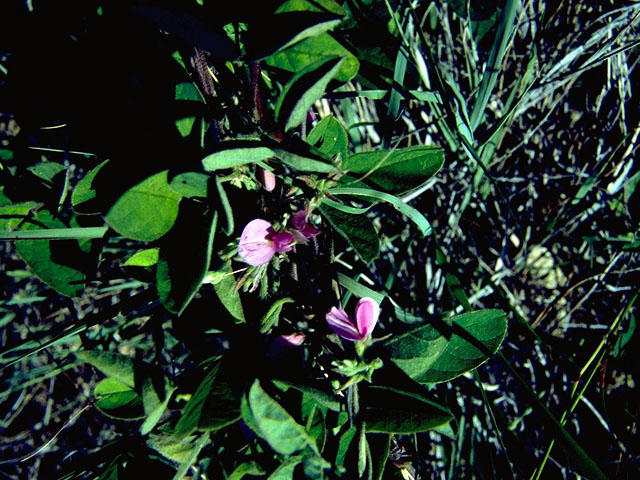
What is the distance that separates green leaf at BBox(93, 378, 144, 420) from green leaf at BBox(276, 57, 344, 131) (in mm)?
817

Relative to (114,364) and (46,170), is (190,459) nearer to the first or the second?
(114,364)

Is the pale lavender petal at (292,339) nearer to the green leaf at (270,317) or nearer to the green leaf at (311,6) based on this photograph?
the green leaf at (270,317)

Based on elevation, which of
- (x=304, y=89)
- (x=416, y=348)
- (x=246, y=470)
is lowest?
(x=246, y=470)

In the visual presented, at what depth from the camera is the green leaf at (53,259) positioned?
1359mm

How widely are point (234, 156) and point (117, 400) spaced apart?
760 mm

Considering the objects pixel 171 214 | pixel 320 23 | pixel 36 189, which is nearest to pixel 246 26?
pixel 320 23

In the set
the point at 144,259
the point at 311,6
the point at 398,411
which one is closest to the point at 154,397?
the point at 144,259

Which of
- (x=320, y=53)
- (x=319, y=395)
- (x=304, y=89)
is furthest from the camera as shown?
(x=320, y=53)

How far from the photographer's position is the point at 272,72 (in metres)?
1.26

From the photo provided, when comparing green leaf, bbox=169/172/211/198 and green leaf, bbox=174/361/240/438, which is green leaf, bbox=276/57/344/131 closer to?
green leaf, bbox=169/172/211/198

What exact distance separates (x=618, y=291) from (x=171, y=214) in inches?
72.5

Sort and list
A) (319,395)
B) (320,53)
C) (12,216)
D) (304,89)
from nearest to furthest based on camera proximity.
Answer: (304,89)
(319,395)
(320,53)
(12,216)

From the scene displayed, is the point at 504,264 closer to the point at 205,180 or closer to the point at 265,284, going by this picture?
the point at 265,284

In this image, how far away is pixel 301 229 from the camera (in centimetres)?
112
